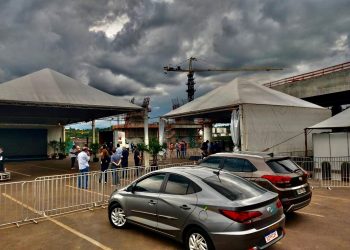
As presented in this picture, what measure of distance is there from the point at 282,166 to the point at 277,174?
18.4 inches

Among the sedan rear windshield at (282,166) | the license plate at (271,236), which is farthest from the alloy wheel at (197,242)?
the sedan rear windshield at (282,166)

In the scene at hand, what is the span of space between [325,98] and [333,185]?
18243 mm

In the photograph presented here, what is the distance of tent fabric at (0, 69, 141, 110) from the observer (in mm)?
15258

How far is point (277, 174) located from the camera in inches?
280

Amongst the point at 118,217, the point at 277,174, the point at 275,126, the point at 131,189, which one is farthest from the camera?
the point at 275,126

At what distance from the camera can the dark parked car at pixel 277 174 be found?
6.95 meters

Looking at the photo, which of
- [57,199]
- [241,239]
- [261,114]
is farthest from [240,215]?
[261,114]

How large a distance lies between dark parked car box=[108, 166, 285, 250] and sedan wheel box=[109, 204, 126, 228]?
18 cm

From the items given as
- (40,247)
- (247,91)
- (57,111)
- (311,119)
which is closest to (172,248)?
(40,247)

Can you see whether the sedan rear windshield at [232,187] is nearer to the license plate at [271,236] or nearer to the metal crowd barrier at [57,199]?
the license plate at [271,236]

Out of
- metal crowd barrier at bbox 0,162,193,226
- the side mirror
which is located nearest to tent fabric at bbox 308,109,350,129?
metal crowd barrier at bbox 0,162,193,226

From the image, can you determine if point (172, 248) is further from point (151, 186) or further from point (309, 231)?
point (309, 231)

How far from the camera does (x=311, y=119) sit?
61.3 feet

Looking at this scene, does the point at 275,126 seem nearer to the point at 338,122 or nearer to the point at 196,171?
the point at 338,122
